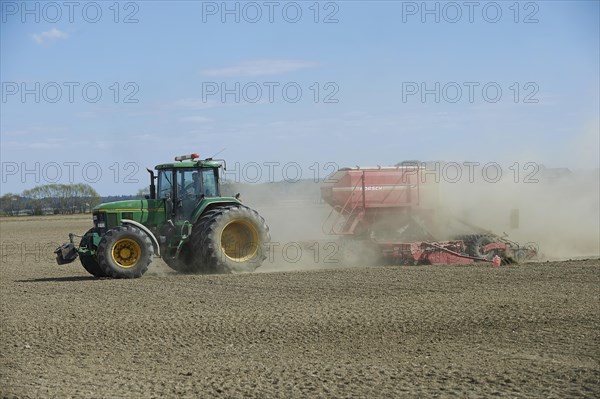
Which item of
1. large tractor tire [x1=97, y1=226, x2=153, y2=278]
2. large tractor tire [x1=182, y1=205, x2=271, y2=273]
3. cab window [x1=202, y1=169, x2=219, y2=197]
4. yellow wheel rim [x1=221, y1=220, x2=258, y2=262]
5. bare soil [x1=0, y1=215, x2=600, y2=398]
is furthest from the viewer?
yellow wheel rim [x1=221, y1=220, x2=258, y2=262]

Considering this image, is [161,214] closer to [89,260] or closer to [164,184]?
[164,184]

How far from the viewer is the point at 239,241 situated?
1761 cm

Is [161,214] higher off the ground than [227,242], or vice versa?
[161,214]

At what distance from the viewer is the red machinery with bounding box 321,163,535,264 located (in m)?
19.5

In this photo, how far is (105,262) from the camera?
52.2 ft

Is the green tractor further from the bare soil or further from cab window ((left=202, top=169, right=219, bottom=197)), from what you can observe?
the bare soil

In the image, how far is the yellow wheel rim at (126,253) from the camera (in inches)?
639

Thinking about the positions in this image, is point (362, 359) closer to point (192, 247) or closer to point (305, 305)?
point (305, 305)

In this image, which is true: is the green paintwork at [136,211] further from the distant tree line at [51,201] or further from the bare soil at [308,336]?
the distant tree line at [51,201]

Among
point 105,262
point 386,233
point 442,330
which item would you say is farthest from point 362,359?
point 386,233

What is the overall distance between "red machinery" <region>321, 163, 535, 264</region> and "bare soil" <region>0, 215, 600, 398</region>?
326cm

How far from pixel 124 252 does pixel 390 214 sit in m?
7.58

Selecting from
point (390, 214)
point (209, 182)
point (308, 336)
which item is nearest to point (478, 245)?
point (390, 214)

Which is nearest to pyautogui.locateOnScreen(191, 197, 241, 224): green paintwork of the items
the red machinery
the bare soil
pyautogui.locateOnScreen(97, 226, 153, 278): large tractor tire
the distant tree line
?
pyautogui.locateOnScreen(97, 226, 153, 278): large tractor tire
